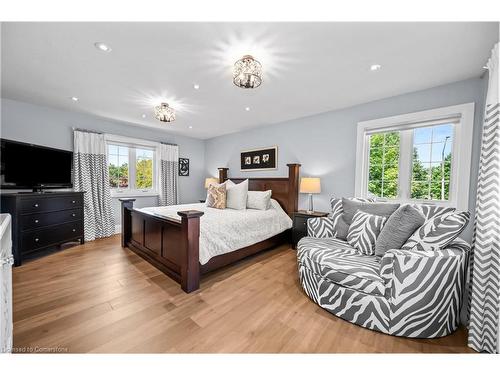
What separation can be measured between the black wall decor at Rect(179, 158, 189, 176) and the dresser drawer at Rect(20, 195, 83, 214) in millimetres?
2187

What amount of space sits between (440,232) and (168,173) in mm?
4750

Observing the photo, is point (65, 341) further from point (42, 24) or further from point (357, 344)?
point (42, 24)

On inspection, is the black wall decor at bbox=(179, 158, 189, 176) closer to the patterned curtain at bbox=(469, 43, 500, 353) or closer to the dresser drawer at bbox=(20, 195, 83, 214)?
the dresser drawer at bbox=(20, 195, 83, 214)

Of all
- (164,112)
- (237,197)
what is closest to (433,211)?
(237,197)

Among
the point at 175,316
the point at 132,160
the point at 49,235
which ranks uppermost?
the point at 132,160

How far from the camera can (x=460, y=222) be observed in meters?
1.46

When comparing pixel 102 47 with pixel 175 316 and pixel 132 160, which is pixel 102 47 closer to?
pixel 175 316

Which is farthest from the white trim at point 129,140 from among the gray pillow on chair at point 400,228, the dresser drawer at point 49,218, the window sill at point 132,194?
the gray pillow on chair at point 400,228

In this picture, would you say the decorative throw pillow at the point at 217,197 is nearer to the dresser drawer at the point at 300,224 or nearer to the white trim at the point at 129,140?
the dresser drawer at the point at 300,224

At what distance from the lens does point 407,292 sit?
1.41 m

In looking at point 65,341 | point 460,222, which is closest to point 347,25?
point 460,222

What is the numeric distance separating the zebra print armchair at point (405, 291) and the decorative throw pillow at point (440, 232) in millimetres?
47

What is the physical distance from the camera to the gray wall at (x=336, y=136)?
2223mm
